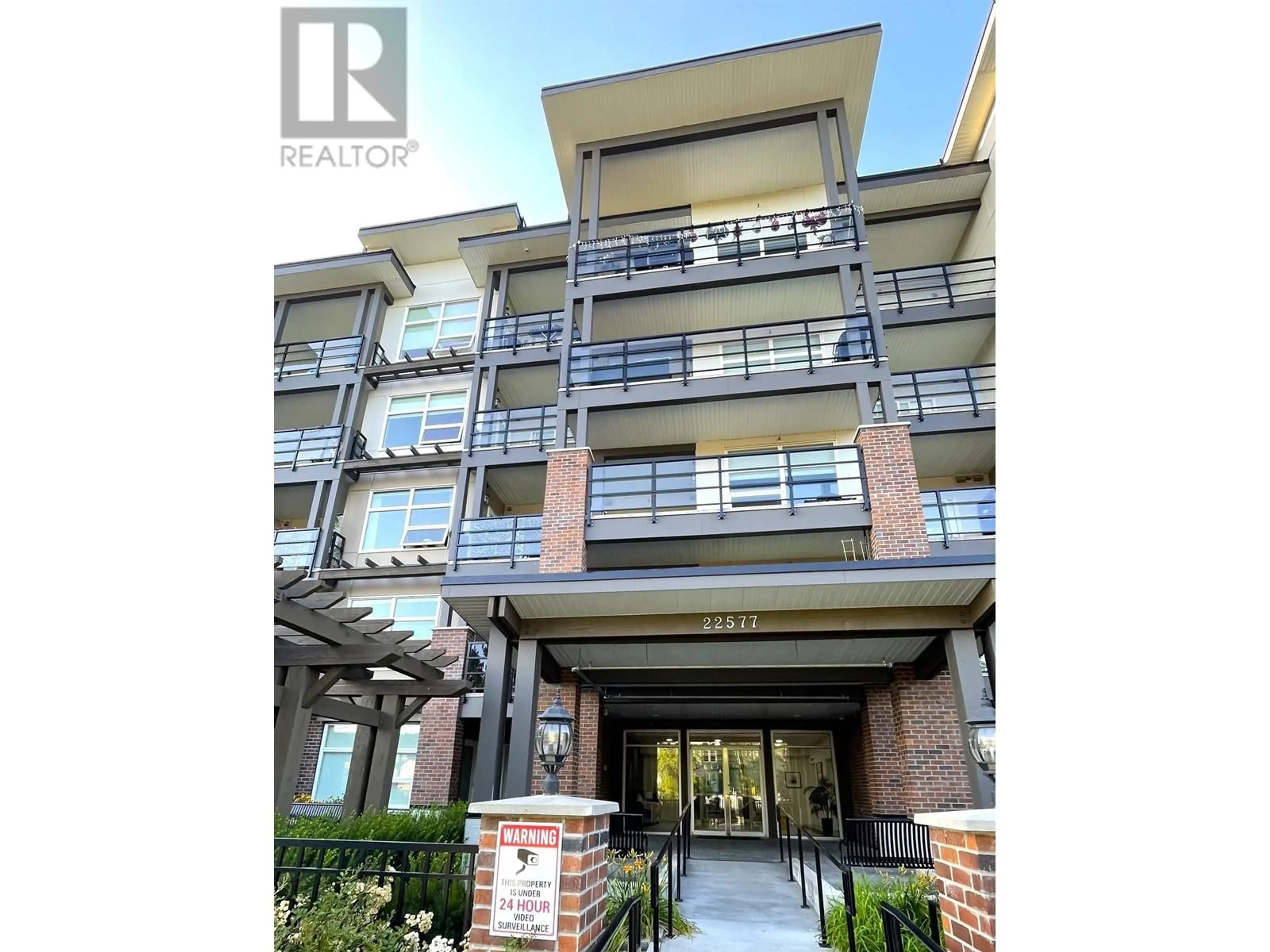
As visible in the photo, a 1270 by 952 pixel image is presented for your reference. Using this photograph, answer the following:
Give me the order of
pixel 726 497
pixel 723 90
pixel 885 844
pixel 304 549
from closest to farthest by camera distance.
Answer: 1. pixel 885 844
2. pixel 726 497
3. pixel 723 90
4. pixel 304 549

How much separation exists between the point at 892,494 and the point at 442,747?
11095 mm

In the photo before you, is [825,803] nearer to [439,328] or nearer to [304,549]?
[304,549]

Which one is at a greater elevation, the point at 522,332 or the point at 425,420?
the point at 522,332

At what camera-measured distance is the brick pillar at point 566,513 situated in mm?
11008

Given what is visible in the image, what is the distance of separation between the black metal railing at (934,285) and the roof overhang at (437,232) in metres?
10.8

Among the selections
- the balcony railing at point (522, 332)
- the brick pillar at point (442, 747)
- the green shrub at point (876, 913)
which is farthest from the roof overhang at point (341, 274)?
the green shrub at point (876, 913)

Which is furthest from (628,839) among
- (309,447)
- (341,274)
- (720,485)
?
(341,274)

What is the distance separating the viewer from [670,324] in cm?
1577

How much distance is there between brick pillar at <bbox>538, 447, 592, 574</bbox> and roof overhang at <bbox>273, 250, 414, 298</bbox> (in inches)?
442

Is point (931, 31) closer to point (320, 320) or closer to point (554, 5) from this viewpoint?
point (554, 5)

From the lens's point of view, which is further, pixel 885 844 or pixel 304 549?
pixel 304 549

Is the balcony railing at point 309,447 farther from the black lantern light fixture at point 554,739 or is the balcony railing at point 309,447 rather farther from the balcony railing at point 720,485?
the black lantern light fixture at point 554,739

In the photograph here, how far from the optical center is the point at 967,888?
3090 mm
